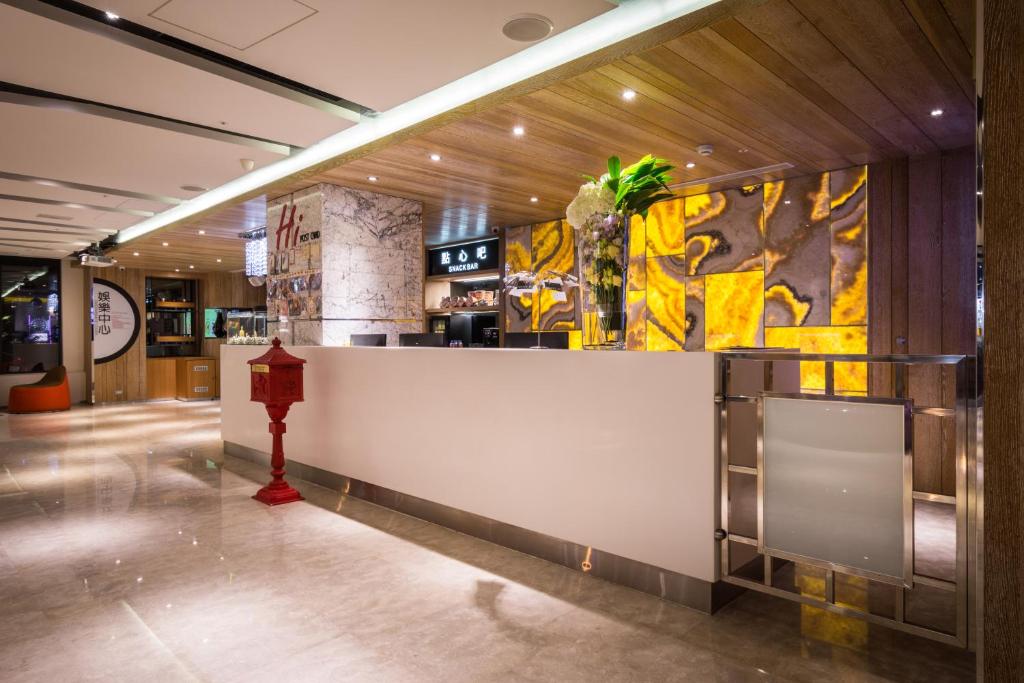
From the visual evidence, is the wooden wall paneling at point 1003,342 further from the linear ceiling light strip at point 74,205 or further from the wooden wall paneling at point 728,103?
the linear ceiling light strip at point 74,205

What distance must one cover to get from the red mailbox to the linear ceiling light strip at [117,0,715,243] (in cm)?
185

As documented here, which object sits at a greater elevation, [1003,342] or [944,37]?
[944,37]

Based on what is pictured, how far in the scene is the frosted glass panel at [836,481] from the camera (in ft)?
7.38

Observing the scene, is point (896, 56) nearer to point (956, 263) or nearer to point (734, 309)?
point (956, 263)

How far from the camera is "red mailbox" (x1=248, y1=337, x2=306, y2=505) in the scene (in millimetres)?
4816

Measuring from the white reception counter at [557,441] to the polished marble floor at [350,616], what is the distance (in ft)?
0.90

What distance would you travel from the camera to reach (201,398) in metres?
13.7

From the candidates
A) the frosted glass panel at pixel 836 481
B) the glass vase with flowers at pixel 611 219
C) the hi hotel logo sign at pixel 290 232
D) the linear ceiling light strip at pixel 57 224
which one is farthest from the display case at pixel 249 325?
the frosted glass panel at pixel 836 481

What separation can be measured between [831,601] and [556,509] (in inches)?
55.1

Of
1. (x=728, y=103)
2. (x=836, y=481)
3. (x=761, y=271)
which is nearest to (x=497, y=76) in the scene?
(x=728, y=103)

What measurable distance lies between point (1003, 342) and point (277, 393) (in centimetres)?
456

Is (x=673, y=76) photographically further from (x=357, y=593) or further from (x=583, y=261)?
(x=357, y=593)

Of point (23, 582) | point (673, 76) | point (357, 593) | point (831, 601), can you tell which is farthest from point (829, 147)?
point (23, 582)

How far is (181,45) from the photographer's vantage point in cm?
362
